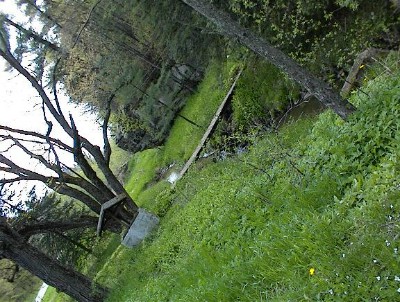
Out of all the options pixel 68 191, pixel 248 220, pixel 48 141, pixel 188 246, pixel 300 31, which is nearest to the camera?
pixel 248 220

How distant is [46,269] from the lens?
1353 cm

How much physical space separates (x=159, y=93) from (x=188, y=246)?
12.2 meters

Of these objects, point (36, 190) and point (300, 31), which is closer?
point (300, 31)

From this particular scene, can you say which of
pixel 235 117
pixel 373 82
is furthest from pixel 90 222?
pixel 373 82

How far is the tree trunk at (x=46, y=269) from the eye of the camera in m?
13.2

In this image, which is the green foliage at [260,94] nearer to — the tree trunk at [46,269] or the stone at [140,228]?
the stone at [140,228]

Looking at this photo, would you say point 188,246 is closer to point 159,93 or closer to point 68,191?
point 68,191

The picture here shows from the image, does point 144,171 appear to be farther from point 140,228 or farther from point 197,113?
point 140,228

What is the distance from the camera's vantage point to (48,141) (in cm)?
1482

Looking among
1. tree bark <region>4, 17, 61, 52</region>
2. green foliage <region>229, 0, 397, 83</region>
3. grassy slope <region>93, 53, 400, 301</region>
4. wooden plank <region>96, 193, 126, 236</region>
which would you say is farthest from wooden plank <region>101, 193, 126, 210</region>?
green foliage <region>229, 0, 397, 83</region>

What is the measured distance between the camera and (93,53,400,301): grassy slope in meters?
4.88

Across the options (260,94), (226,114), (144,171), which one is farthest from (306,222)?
(144,171)

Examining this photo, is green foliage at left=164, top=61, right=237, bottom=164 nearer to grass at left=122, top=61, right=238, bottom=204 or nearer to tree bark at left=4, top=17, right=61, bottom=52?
Answer: grass at left=122, top=61, right=238, bottom=204

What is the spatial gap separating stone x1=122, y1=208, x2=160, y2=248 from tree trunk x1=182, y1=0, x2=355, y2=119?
9.16 m
